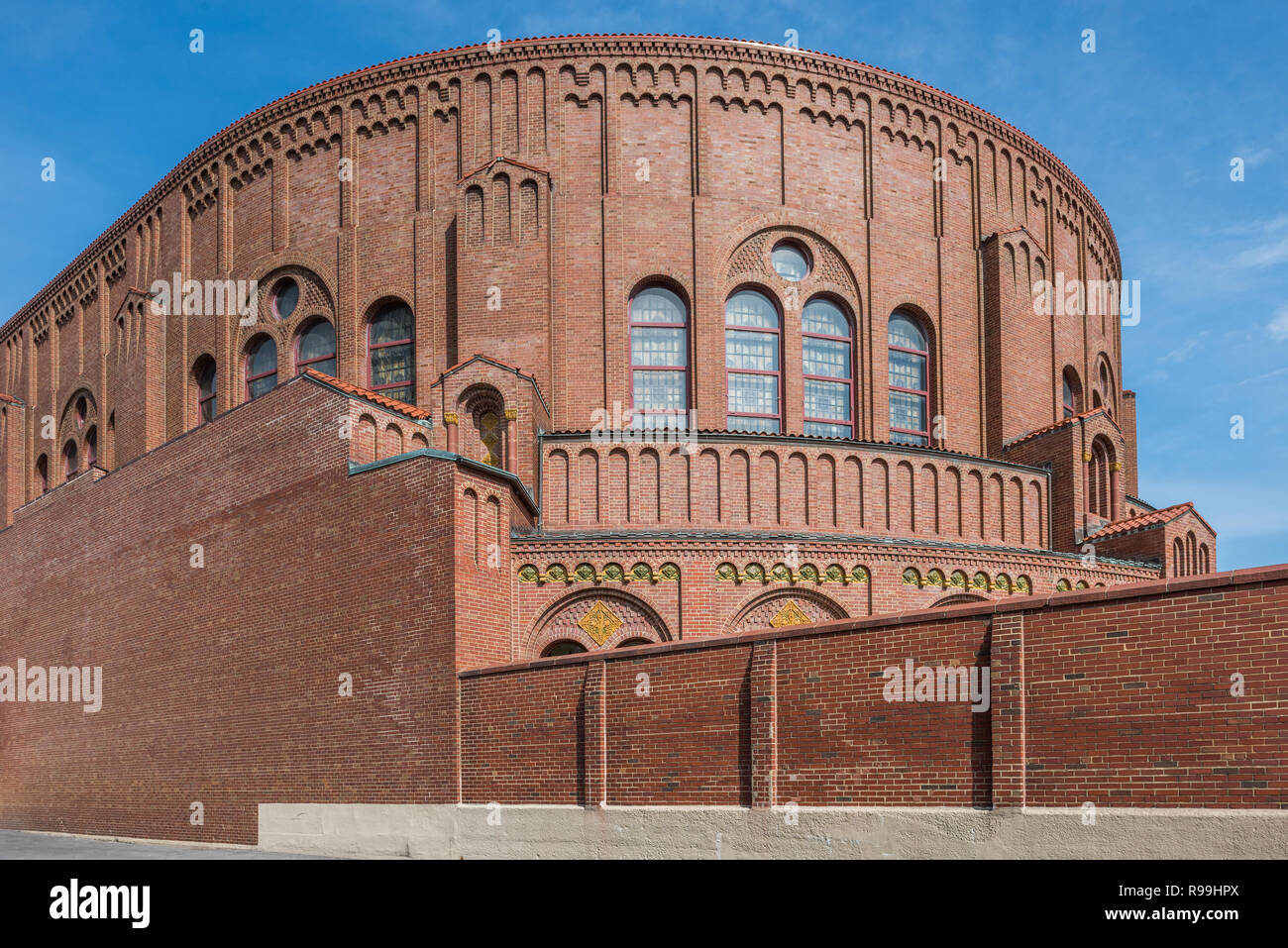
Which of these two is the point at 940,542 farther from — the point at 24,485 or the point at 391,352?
the point at 24,485

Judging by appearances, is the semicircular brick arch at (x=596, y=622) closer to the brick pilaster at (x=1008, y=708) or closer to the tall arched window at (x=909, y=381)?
the tall arched window at (x=909, y=381)

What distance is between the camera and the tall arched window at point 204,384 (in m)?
29.2

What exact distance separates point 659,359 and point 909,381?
5.16 m

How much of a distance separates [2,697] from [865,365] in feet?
63.9

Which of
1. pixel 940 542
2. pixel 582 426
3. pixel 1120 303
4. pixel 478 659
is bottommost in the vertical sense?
pixel 478 659

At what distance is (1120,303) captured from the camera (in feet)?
110

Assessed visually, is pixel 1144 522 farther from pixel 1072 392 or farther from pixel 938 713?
pixel 938 713

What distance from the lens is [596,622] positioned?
21125 millimetres

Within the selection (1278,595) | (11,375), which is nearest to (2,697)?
(11,375)

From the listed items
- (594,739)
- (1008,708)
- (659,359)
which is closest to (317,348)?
(659,359)

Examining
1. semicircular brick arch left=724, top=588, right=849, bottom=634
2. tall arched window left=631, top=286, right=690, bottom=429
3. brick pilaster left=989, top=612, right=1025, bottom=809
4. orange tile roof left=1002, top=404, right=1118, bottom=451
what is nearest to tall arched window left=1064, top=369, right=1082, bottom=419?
orange tile roof left=1002, top=404, right=1118, bottom=451

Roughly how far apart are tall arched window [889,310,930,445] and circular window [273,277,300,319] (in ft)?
40.2

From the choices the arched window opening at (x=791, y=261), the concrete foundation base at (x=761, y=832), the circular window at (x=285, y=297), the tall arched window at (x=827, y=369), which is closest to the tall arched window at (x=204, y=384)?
the circular window at (x=285, y=297)

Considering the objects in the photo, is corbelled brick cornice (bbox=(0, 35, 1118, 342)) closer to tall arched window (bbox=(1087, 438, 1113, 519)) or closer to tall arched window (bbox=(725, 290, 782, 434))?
tall arched window (bbox=(725, 290, 782, 434))
